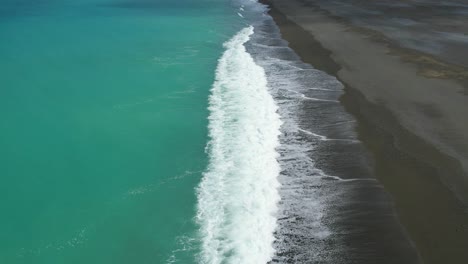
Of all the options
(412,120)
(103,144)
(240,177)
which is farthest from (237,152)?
(412,120)

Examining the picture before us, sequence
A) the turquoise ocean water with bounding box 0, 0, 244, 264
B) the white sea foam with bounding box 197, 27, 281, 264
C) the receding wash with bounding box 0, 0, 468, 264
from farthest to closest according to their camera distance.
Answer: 1. the turquoise ocean water with bounding box 0, 0, 244, 264
2. the receding wash with bounding box 0, 0, 468, 264
3. the white sea foam with bounding box 197, 27, 281, 264

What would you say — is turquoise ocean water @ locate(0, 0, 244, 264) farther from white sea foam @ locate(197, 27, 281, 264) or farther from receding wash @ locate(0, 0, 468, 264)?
white sea foam @ locate(197, 27, 281, 264)

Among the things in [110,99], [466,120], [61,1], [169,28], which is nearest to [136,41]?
[169,28]

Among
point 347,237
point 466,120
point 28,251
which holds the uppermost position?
point 466,120

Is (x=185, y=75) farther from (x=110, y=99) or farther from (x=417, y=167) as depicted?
(x=417, y=167)

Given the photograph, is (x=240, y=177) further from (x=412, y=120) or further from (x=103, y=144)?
(x=412, y=120)

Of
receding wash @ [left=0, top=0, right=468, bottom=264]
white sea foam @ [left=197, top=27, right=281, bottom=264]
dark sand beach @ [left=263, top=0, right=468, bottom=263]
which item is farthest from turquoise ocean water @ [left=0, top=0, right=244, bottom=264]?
dark sand beach @ [left=263, top=0, right=468, bottom=263]


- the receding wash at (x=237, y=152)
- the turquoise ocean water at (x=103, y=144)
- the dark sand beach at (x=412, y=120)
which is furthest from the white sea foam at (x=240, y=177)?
the dark sand beach at (x=412, y=120)
